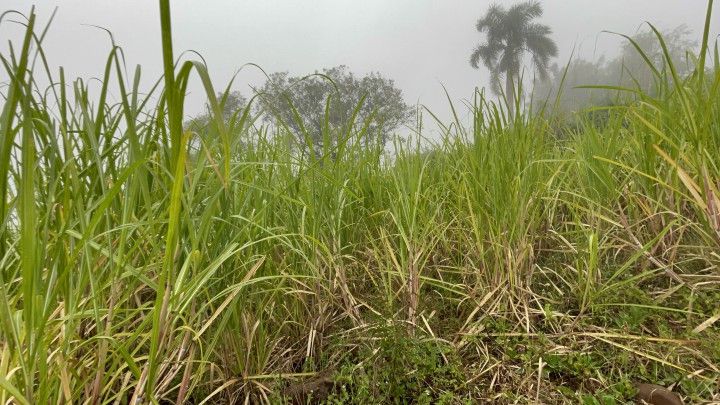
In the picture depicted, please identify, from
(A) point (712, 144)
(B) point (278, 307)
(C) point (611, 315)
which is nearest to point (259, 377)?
(B) point (278, 307)

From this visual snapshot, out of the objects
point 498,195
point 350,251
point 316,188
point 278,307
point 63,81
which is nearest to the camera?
point 63,81

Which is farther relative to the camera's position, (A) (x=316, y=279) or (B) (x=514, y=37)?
(B) (x=514, y=37)

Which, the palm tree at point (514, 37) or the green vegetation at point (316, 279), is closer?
the green vegetation at point (316, 279)

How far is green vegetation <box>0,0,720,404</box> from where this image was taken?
37.3 inches

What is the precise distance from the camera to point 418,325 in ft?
4.97

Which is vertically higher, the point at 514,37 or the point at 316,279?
the point at 514,37

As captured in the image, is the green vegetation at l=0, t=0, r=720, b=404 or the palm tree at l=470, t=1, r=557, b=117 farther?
the palm tree at l=470, t=1, r=557, b=117

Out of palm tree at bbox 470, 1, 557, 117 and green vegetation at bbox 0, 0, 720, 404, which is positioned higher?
palm tree at bbox 470, 1, 557, 117

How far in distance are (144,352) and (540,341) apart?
1.13 meters

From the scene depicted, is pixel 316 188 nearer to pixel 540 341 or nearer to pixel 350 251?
pixel 350 251

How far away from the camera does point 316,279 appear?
57.4 inches

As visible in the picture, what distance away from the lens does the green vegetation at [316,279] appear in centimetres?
95

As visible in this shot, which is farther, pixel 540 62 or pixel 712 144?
pixel 540 62

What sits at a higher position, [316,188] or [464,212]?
[316,188]
